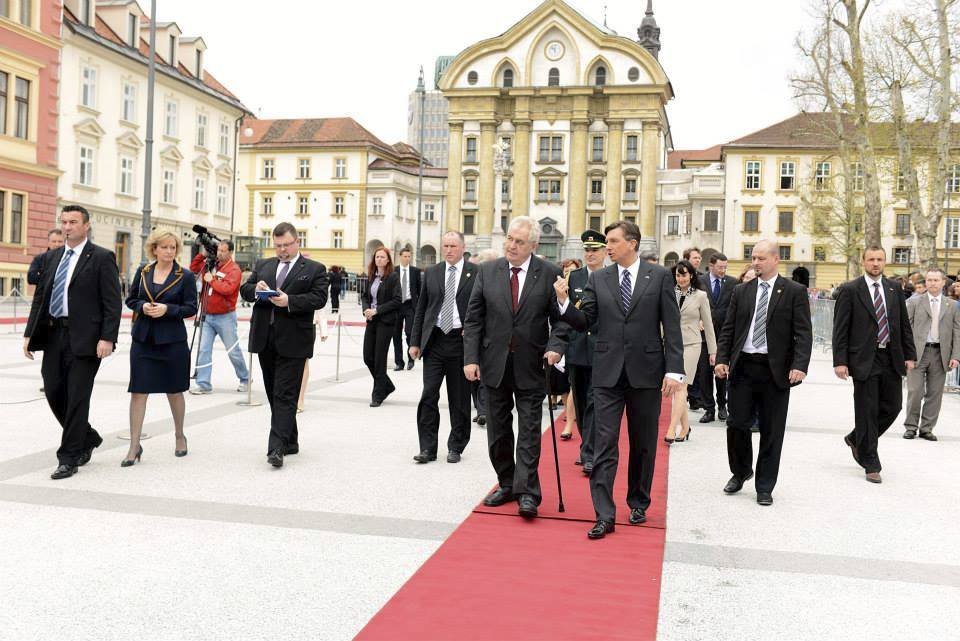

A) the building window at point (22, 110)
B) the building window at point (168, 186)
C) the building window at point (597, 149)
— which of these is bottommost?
the building window at point (168, 186)

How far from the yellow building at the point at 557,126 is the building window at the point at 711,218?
3.98 m

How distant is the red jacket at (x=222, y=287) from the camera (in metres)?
12.0

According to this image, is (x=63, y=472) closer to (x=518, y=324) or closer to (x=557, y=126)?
(x=518, y=324)

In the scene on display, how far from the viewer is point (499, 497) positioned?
6.45 metres

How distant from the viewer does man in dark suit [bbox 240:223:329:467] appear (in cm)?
770

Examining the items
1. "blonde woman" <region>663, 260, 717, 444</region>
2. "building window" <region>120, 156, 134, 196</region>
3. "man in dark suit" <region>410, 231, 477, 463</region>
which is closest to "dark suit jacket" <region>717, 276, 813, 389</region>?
"man in dark suit" <region>410, 231, 477, 463</region>

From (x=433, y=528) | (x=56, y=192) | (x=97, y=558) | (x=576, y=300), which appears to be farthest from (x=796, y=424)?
(x=56, y=192)

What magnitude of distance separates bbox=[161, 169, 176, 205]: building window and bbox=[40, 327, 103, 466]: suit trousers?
3812 cm

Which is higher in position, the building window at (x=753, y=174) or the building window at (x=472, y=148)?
the building window at (x=472, y=148)

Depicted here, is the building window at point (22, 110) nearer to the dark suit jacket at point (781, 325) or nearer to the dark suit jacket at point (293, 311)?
the dark suit jacket at point (293, 311)

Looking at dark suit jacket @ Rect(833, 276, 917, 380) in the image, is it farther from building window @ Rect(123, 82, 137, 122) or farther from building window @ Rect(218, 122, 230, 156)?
building window @ Rect(218, 122, 230, 156)

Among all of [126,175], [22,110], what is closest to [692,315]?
[22,110]

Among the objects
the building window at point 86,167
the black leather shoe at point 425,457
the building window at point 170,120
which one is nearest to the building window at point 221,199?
the building window at point 170,120

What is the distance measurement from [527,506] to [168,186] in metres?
41.1
